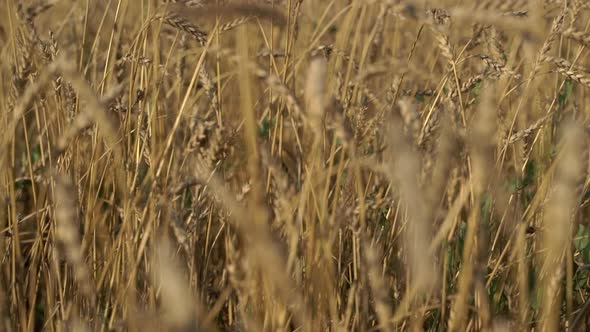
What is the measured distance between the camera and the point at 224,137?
3.06 feet

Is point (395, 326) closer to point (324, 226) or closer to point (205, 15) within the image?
point (324, 226)

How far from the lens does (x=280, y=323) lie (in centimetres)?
85

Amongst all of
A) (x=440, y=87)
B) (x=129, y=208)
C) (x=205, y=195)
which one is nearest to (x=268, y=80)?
(x=129, y=208)

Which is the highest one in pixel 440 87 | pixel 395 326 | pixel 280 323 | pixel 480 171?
pixel 480 171

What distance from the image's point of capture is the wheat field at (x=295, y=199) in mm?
686

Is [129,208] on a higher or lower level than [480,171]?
lower

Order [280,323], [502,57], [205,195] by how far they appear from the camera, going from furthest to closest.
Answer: [502,57] < [205,195] < [280,323]

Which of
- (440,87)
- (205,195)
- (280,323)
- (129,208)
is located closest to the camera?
(280,323)

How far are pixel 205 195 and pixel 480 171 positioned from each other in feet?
2.22

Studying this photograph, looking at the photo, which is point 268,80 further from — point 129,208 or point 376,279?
point 129,208

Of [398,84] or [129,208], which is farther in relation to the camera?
[398,84]

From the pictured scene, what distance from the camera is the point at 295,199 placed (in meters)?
0.96

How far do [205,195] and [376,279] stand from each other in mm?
616

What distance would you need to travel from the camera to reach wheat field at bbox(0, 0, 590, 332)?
2.25ft
